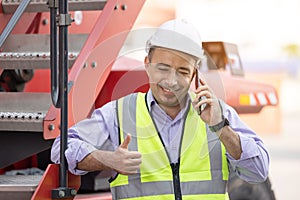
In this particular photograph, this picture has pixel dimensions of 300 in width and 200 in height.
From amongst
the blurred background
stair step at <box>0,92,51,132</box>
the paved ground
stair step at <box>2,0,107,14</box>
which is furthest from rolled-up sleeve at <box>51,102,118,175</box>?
the paved ground

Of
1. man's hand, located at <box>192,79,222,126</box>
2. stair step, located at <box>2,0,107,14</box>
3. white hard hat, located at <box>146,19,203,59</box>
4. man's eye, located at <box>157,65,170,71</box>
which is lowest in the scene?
man's hand, located at <box>192,79,222,126</box>

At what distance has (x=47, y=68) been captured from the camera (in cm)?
462

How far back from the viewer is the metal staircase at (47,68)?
14.2ft

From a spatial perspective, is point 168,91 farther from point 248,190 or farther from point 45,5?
point 248,190

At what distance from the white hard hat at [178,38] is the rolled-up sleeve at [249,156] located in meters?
0.31

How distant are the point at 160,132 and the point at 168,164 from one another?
0.47 feet

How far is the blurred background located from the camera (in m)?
6.96

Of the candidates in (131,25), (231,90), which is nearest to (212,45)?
(231,90)

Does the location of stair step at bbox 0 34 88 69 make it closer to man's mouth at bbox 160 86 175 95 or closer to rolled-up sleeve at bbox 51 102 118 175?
rolled-up sleeve at bbox 51 102 118 175

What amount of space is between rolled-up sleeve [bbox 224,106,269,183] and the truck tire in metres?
1.77

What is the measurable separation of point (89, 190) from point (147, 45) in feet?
4.31

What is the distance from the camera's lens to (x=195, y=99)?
360 centimetres

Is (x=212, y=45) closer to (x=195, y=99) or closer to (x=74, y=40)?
(x=74, y=40)

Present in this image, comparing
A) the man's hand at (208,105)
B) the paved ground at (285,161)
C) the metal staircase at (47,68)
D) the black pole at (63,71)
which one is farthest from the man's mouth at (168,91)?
the paved ground at (285,161)
